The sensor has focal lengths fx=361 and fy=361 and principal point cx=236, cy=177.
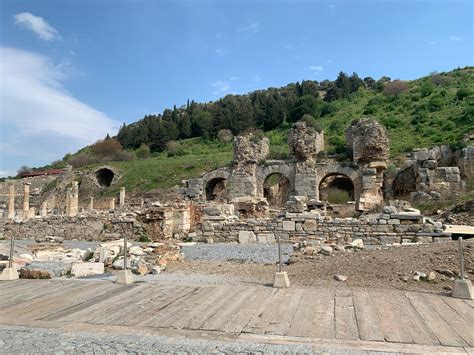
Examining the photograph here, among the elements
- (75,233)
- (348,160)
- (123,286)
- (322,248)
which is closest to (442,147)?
(348,160)

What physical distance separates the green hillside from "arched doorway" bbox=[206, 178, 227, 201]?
4.62m

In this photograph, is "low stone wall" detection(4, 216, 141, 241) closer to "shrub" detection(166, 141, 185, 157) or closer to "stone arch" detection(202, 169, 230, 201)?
"stone arch" detection(202, 169, 230, 201)

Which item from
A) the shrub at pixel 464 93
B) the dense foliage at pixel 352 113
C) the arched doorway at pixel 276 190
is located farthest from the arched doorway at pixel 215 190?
the shrub at pixel 464 93

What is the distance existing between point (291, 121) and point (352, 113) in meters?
12.2

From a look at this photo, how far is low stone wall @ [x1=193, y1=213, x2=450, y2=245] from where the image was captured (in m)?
11.0

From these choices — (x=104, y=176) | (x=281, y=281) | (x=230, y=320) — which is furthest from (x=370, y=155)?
(x=104, y=176)

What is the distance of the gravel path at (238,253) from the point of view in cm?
957

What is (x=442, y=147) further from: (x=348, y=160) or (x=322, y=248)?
(x=322, y=248)

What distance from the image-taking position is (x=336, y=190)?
29.2 m

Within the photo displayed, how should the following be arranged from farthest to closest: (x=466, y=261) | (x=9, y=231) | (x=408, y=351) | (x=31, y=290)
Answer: (x=9, y=231) → (x=466, y=261) → (x=31, y=290) → (x=408, y=351)

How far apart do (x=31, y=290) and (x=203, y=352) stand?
4.01m

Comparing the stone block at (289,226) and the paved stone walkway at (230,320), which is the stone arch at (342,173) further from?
the paved stone walkway at (230,320)

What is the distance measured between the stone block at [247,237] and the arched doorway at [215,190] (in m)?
16.1

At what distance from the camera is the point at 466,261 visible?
7004 mm
